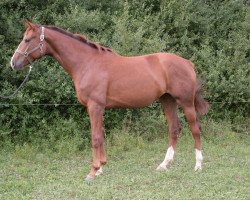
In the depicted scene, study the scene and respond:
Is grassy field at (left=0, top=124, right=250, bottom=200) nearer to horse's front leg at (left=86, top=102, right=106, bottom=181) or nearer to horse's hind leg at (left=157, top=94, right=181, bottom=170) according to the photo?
horse's front leg at (left=86, top=102, right=106, bottom=181)

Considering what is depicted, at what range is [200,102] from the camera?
741cm

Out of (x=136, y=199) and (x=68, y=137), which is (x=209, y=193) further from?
(x=68, y=137)

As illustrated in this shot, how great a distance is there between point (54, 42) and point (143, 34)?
426cm

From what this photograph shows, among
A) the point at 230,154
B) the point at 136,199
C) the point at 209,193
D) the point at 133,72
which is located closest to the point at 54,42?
the point at 133,72

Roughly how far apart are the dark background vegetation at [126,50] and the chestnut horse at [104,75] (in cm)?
218

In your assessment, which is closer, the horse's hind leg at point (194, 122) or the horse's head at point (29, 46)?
the horse's head at point (29, 46)

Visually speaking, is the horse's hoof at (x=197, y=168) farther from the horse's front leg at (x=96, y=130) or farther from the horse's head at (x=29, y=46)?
the horse's head at (x=29, y=46)

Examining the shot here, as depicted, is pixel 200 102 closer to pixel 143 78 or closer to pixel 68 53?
pixel 143 78

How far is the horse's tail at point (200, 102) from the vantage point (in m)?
7.40

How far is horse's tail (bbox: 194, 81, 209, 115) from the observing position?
7402 millimetres

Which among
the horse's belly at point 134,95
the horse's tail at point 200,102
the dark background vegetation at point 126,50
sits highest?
the horse's belly at point 134,95

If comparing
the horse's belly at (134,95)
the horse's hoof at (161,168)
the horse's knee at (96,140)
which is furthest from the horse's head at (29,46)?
the horse's hoof at (161,168)

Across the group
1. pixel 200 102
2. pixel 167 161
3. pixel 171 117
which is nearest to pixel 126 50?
pixel 171 117

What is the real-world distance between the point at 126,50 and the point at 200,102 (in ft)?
9.61
